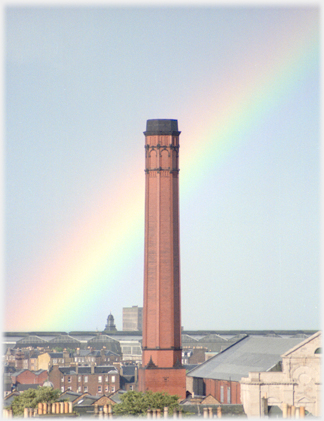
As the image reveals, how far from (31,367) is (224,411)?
105375mm

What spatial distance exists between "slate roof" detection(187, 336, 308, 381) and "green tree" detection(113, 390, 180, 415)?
14.5 meters

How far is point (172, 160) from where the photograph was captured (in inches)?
3425

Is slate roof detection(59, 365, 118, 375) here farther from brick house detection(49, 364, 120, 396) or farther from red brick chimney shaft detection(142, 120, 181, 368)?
red brick chimney shaft detection(142, 120, 181, 368)

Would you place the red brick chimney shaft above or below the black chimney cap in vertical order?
below

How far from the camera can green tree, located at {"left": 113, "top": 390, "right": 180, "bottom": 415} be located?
222 feet

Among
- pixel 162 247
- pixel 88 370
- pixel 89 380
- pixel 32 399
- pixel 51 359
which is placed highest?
pixel 162 247

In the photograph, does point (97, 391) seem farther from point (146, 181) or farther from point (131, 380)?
point (146, 181)

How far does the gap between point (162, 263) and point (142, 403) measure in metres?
20.0

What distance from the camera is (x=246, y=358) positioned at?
92875 mm

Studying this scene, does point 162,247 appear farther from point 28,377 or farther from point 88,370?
point 28,377

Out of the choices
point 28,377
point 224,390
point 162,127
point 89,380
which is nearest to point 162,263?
point 162,127

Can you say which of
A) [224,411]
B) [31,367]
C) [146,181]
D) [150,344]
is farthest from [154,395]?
[31,367]

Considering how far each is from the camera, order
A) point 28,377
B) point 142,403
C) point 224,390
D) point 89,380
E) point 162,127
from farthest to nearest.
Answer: point 28,377, point 89,380, point 224,390, point 162,127, point 142,403

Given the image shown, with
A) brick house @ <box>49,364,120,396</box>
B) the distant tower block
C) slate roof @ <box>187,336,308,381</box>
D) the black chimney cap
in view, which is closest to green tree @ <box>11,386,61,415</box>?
the distant tower block
